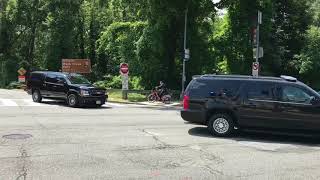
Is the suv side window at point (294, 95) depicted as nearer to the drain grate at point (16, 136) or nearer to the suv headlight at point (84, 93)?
the drain grate at point (16, 136)

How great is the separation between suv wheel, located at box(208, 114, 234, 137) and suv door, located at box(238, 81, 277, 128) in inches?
13.3

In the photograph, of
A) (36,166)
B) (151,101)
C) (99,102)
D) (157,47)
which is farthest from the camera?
(157,47)

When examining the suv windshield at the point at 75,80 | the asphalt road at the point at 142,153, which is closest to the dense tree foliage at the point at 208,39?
the suv windshield at the point at 75,80

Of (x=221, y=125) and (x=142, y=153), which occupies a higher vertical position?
(x=221, y=125)

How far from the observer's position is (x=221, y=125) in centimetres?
1554

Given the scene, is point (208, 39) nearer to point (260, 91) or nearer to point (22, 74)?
point (22, 74)

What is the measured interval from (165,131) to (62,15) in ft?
140

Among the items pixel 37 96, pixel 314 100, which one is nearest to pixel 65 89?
pixel 37 96

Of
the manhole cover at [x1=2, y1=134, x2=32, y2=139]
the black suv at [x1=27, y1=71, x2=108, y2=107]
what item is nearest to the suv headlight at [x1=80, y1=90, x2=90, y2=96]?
the black suv at [x1=27, y1=71, x2=108, y2=107]

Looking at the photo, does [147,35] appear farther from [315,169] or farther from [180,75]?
[315,169]

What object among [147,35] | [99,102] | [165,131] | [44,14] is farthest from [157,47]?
[44,14]

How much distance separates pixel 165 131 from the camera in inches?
643

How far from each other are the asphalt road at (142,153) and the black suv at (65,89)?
7640 millimetres

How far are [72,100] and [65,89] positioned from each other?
2.76 feet
